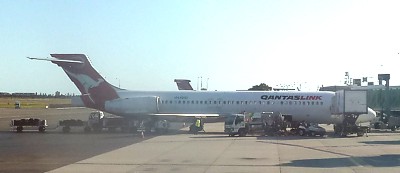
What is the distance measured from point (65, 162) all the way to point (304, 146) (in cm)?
1615

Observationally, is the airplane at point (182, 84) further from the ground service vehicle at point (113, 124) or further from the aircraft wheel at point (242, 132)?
the aircraft wheel at point (242, 132)

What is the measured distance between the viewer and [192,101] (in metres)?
55.6

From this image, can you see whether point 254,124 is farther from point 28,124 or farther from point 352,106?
point 28,124

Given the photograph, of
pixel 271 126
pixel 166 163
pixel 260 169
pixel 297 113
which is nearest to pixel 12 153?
pixel 166 163

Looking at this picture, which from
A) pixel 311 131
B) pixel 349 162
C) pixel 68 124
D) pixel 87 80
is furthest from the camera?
pixel 87 80

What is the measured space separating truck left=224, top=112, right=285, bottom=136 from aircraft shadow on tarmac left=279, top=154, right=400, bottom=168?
64.1 feet

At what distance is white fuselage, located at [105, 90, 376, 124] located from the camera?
54.1 meters

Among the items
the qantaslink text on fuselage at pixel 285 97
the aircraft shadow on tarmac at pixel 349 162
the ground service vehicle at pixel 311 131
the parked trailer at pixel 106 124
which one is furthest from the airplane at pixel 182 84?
the aircraft shadow on tarmac at pixel 349 162

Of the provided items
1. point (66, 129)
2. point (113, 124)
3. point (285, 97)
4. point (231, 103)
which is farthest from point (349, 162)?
point (66, 129)

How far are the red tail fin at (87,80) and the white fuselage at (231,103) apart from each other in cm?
112

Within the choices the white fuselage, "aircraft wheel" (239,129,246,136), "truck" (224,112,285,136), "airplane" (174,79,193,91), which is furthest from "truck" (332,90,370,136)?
"airplane" (174,79,193,91)

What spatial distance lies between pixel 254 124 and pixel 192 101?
9.00 m

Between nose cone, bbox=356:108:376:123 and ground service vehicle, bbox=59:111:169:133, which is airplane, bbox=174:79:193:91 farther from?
nose cone, bbox=356:108:376:123

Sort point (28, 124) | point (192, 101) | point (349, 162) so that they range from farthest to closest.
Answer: point (192, 101) < point (28, 124) < point (349, 162)
